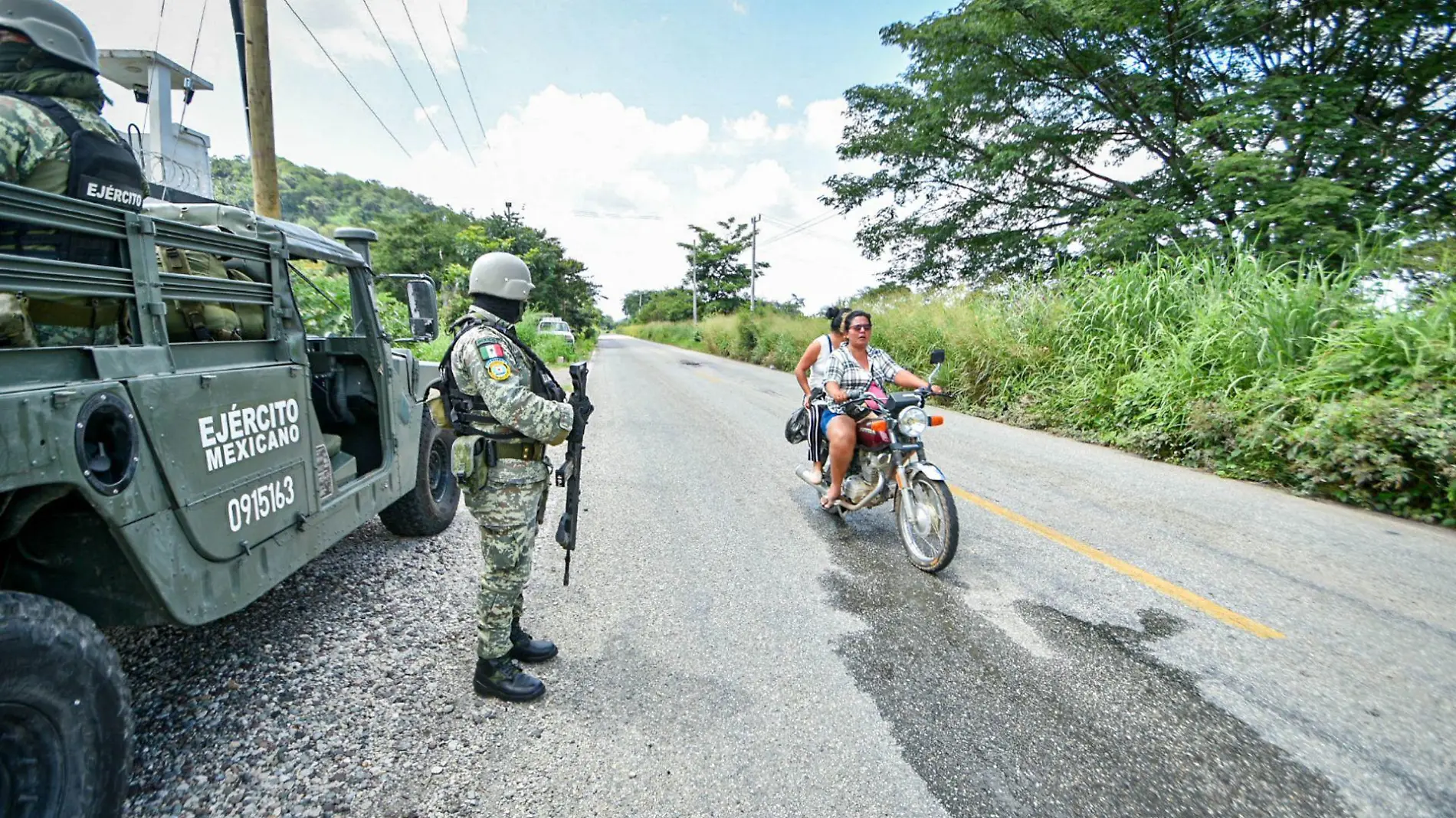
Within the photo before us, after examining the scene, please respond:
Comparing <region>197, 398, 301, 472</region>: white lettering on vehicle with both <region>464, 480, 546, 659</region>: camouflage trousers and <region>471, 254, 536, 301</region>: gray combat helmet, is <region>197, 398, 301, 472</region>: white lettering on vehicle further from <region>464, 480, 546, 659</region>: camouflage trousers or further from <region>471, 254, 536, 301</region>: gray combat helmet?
<region>471, 254, 536, 301</region>: gray combat helmet

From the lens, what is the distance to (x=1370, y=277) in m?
6.49

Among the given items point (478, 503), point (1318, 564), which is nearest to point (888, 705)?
point (478, 503)

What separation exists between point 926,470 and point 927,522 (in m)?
0.32

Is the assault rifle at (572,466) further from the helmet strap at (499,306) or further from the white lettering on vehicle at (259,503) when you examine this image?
the white lettering on vehicle at (259,503)

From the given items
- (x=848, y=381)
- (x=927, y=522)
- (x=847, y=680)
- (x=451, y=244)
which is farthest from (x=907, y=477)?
(x=451, y=244)

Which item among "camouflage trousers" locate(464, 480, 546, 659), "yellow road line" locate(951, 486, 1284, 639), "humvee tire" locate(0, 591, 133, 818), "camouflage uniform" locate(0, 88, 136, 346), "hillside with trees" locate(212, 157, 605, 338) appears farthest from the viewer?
"hillside with trees" locate(212, 157, 605, 338)

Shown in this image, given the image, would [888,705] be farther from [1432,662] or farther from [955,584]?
[1432,662]

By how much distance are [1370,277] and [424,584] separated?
924cm

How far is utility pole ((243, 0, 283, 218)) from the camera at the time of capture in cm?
696

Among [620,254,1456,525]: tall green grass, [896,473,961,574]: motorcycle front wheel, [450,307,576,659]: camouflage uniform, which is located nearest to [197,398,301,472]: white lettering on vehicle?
[450,307,576,659]: camouflage uniform

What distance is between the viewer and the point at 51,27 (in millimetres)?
2006

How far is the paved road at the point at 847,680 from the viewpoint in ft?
6.51

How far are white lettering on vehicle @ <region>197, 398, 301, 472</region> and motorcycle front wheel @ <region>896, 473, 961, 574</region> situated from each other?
10.5 feet

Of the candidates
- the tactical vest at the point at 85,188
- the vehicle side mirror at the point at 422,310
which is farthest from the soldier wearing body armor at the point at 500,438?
the vehicle side mirror at the point at 422,310
